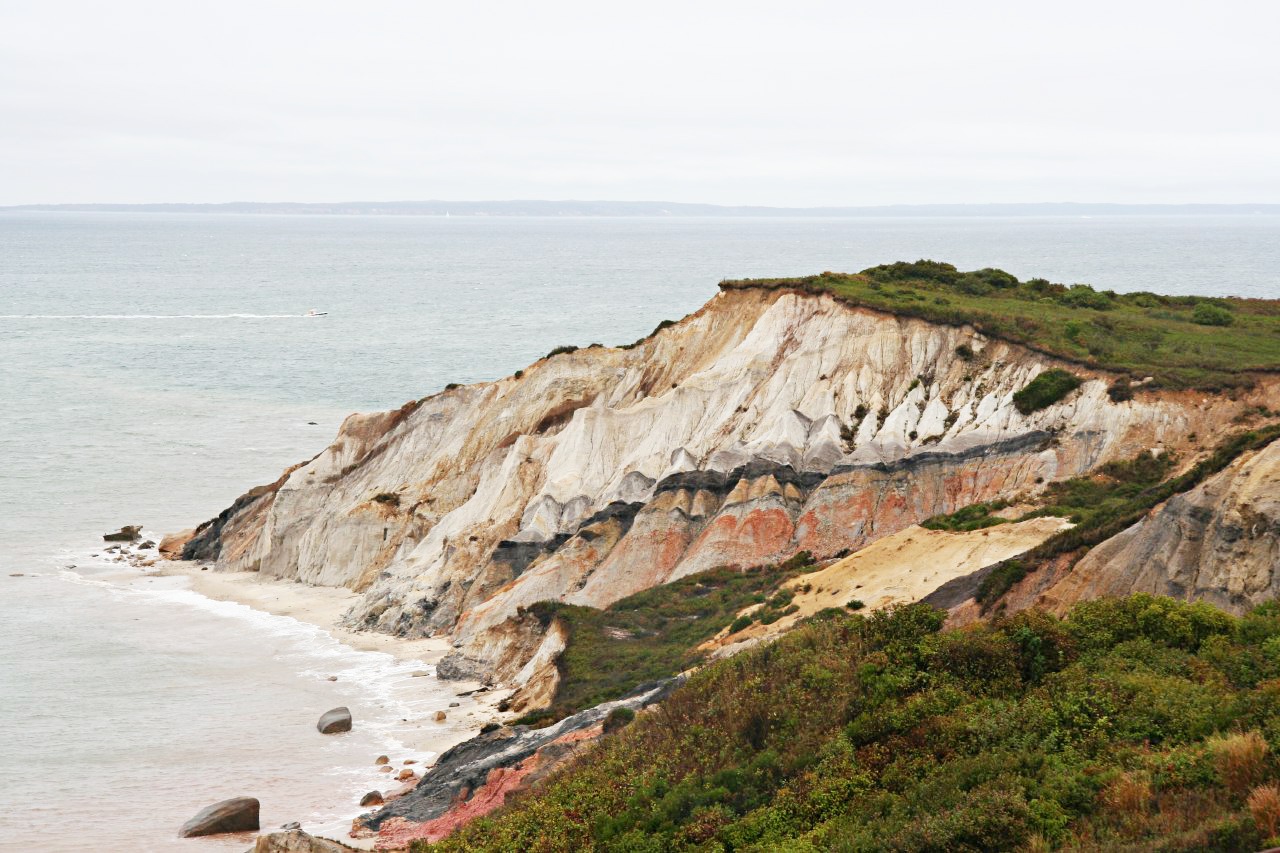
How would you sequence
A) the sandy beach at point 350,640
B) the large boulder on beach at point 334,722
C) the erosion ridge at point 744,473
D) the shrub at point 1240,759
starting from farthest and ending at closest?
the large boulder on beach at point 334,722 < the sandy beach at point 350,640 < the erosion ridge at point 744,473 < the shrub at point 1240,759

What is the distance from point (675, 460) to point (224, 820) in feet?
65.6

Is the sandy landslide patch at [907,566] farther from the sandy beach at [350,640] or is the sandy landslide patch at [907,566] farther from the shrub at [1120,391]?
the shrub at [1120,391]

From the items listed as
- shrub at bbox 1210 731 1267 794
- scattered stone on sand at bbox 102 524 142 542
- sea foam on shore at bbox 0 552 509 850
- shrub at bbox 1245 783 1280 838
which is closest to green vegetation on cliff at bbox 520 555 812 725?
sea foam on shore at bbox 0 552 509 850

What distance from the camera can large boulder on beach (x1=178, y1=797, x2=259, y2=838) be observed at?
95.2ft

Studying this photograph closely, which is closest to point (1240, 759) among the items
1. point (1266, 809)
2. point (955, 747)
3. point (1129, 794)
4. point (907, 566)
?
point (1129, 794)

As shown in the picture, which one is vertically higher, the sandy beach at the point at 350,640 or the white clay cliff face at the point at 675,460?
the white clay cliff face at the point at 675,460

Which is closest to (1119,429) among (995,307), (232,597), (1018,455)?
(1018,455)

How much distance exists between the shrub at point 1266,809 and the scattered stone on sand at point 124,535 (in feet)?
180

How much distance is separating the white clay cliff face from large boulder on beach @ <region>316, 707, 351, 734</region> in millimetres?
5252

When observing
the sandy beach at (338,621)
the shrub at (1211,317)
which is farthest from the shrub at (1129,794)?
the shrub at (1211,317)

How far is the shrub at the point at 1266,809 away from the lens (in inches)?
546

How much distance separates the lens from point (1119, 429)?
3794cm

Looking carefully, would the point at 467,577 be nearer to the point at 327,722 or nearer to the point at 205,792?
the point at 327,722

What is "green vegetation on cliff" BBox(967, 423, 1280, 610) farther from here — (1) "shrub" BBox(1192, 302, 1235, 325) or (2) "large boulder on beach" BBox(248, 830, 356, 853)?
(2) "large boulder on beach" BBox(248, 830, 356, 853)
